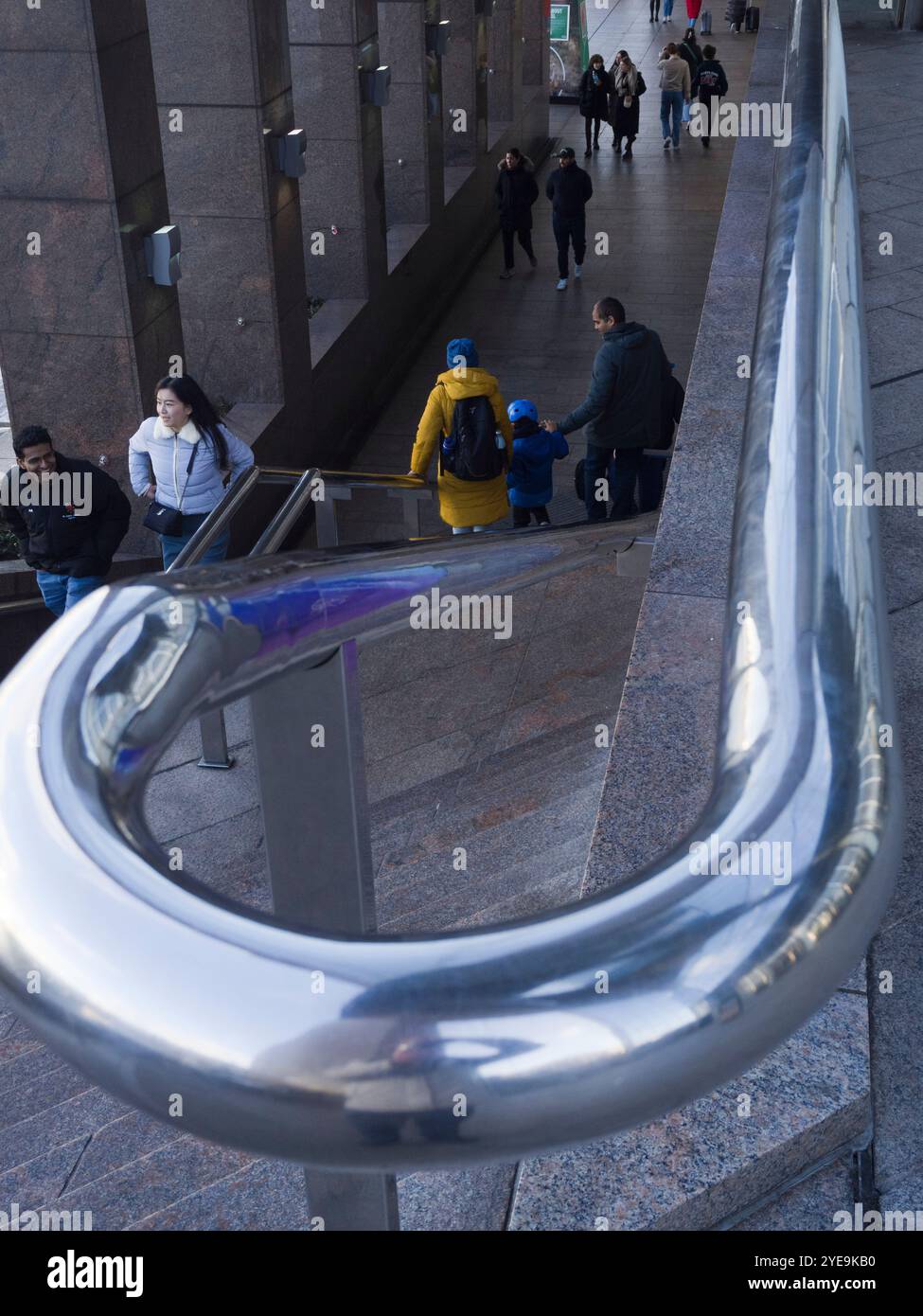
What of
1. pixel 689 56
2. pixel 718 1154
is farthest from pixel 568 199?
pixel 718 1154

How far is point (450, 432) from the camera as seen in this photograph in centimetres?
868

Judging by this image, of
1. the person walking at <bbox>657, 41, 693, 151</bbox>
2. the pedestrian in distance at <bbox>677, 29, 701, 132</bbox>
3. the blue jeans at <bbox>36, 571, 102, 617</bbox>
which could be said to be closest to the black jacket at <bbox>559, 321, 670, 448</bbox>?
the blue jeans at <bbox>36, 571, 102, 617</bbox>

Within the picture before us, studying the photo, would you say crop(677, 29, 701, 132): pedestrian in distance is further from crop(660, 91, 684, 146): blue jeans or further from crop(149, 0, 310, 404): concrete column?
crop(149, 0, 310, 404): concrete column

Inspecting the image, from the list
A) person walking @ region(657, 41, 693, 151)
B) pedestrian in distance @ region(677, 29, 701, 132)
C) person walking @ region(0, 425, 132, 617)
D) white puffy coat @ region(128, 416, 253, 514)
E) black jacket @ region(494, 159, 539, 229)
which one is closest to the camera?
person walking @ region(0, 425, 132, 617)

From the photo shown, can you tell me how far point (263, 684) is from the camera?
1.09 meters

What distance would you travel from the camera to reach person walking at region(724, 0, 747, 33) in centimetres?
3014

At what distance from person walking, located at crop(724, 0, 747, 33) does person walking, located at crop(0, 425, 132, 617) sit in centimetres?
2690

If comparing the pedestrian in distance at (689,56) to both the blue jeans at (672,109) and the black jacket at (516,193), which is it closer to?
the blue jeans at (672,109)

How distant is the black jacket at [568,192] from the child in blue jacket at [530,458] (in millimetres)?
7590

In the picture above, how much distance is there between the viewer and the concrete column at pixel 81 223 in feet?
27.6

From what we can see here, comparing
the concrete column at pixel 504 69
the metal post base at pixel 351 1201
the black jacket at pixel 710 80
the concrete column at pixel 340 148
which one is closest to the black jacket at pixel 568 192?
the concrete column at pixel 340 148

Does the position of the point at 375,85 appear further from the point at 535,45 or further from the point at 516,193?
the point at 535,45

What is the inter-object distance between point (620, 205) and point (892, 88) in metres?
12.3

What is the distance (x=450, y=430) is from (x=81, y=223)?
2697 mm
